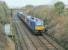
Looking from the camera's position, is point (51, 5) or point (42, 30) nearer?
point (42, 30)

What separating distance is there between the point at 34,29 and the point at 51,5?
2402cm

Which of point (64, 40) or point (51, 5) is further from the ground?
point (51, 5)

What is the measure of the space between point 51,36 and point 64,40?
6.35 metres

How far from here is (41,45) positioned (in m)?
28.8

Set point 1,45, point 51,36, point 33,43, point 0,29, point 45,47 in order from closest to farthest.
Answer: point 1,45
point 0,29
point 45,47
point 33,43
point 51,36

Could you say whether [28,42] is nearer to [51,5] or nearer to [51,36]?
[51,36]

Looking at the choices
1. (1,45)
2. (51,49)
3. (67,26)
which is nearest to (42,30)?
(67,26)

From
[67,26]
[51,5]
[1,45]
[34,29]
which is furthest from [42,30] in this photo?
[51,5]

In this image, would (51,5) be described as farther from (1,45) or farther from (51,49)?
(1,45)

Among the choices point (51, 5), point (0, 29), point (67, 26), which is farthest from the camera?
point (51, 5)

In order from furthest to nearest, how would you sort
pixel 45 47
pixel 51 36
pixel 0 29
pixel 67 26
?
pixel 51 36
pixel 67 26
pixel 45 47
pixel 0 29

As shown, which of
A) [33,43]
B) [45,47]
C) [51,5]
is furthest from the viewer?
[51,5]

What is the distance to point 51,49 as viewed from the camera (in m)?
26.4

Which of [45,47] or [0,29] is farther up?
[0,29]
